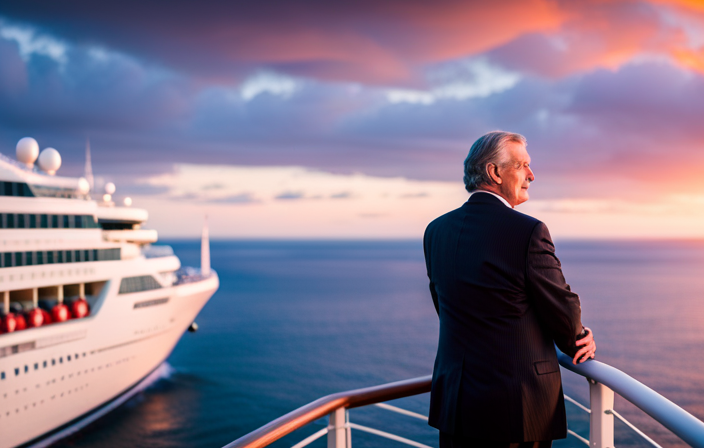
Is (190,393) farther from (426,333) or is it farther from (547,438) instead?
(547,438)

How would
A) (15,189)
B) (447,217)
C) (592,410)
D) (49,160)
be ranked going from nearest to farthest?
1. (447,217)
2. (592,410)
3. (15,189)
4. (49,160)

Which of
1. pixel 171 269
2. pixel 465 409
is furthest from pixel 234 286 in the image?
pixel 465 409

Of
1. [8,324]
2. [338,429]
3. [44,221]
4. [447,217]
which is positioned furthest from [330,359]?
[447,217]

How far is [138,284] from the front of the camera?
21844 millimetres

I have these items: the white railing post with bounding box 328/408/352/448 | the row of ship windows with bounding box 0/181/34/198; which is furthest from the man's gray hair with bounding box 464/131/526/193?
the row of ship windows with bounding box 0/181/34/198

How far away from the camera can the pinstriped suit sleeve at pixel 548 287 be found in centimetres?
174

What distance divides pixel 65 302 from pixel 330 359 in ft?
86.0

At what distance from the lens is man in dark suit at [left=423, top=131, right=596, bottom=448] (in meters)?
1.77

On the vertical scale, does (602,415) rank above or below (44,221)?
below

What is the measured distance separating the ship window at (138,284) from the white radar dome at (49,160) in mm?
5263

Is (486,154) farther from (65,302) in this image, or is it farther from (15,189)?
(65,302)

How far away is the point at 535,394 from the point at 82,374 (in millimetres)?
20709

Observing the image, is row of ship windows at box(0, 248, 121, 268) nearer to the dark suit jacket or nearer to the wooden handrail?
the wooden handrail

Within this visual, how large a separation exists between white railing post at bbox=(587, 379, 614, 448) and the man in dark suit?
9.7 inches
